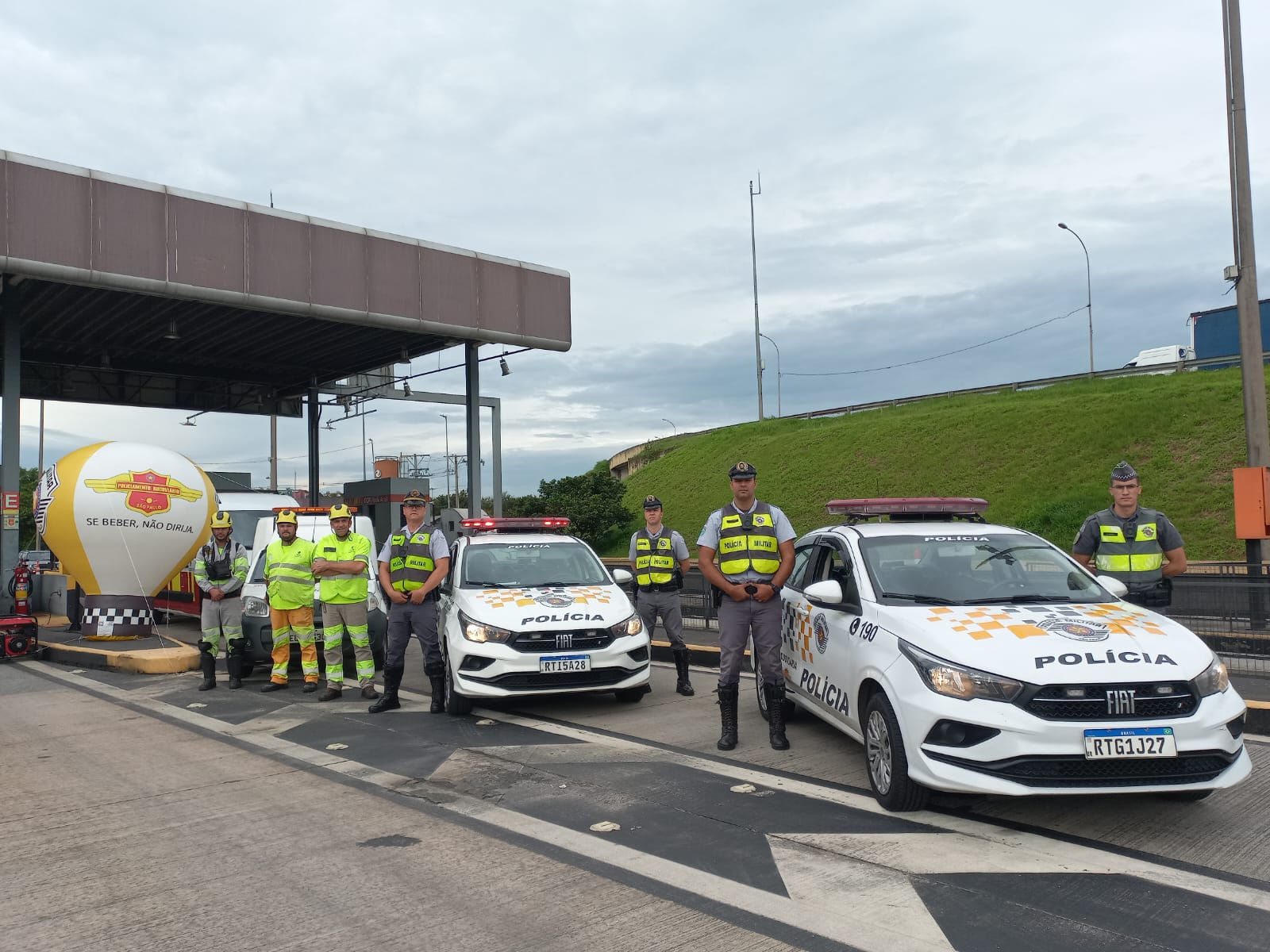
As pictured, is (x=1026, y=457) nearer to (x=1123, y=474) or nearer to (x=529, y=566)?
(x=529, y=566)

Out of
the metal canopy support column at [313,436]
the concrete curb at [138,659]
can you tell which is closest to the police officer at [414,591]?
the concrete curb at [138,659]

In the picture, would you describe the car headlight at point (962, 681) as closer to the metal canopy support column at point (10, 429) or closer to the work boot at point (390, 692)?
the work boot at point (390, 692)

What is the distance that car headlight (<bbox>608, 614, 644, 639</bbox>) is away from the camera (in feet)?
27.4

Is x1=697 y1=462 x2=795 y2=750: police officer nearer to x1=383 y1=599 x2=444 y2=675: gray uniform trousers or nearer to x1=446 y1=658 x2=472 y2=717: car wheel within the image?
x1=446 y1=658 x2=472 y2=717: car wheel

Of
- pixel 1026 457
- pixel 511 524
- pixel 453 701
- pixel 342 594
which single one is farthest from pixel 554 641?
pixel 1026 457

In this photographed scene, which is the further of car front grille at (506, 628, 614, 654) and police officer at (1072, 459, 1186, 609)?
car front grille at (506, 628, 614, 654)

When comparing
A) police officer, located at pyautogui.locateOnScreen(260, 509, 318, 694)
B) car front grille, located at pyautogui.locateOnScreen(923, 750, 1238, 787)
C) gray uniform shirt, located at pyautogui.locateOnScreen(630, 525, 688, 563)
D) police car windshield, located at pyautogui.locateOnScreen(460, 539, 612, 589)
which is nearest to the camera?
car front grille, located at pyautogui.locateOnScreen(923, 750, 1238, 787)

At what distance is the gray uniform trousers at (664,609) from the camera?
985 cm

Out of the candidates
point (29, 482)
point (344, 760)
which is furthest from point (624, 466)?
point (344, 760)

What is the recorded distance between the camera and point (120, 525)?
Result: 14.1 m

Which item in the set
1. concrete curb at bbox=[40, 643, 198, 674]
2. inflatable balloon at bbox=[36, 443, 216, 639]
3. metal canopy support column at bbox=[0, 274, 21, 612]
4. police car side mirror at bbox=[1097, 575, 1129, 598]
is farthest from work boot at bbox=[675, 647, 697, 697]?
metal canopy support column at bbox=[0, 274, 21, 612]

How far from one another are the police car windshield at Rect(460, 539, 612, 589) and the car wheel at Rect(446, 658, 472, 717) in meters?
0.86

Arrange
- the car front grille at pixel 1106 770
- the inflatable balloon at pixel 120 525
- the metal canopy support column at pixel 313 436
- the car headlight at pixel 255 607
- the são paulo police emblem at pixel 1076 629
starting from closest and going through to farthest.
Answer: the car front grille at pixel 1106 770 → the são paulo police emblem at pixel 1076 629 → the car headlight at pixel 255 607 → the inflatable balloon at pixel 120 525 → the metal canopy support column at pixel 313 436

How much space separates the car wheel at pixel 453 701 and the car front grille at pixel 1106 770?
4810 millimetres
